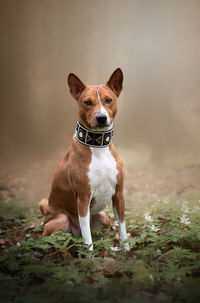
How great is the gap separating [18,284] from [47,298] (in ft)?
1.53

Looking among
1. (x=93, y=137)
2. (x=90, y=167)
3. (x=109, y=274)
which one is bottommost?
(x=109, y=274)

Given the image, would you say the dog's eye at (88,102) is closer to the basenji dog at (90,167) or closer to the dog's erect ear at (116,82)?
the basenji dog at (90,167)

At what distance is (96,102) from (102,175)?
31.9 inches

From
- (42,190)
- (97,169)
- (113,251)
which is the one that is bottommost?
(113,251)

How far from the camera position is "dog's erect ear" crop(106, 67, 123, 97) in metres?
3.32

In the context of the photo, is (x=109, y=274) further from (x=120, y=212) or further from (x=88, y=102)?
(x=88, y=102)

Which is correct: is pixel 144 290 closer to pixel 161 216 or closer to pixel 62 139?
pixel 161 216

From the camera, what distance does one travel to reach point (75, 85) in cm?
333

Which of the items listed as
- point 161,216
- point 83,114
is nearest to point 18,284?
point 83,114

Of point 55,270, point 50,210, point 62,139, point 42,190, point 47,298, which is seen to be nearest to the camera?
point 47,298

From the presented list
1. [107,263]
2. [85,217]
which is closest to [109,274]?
[107,263]

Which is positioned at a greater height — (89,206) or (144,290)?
(89,206)

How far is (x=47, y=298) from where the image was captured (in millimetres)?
2092

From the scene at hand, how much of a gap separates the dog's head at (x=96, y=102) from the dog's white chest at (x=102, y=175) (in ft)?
1.08
